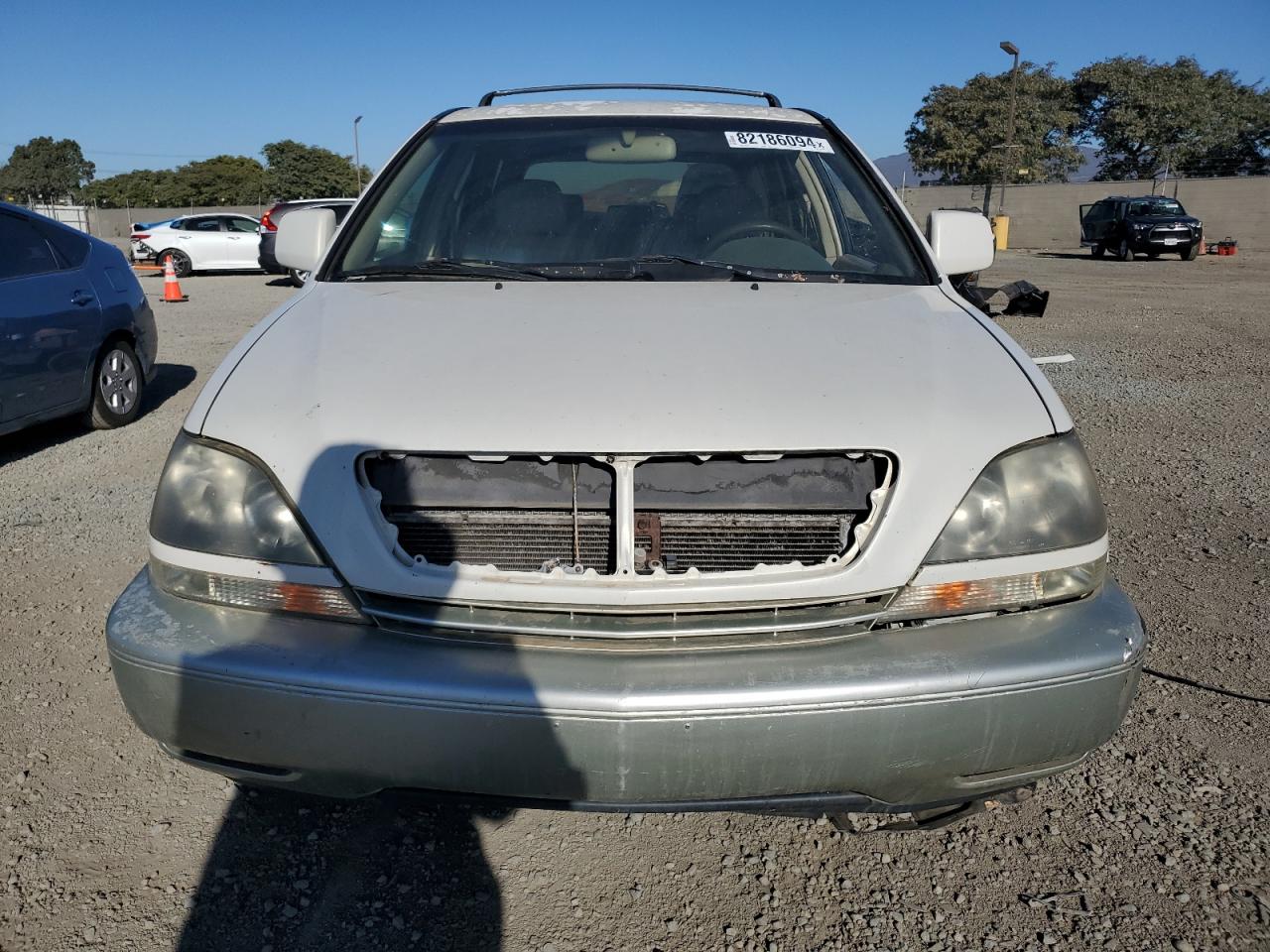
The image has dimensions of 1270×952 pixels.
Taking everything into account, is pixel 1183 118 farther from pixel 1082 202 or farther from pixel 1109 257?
pixel 1109 257

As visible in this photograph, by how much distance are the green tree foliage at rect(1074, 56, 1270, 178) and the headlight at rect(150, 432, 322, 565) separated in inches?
2033

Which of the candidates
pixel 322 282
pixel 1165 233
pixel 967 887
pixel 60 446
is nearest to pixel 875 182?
pixel 322 282

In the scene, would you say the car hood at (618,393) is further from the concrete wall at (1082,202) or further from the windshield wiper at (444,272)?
the concrete wall at (1082,202)

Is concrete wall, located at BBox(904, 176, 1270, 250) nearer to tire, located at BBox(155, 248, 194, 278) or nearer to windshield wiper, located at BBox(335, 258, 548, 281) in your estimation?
tire, located at BBox(155, 248, 194, 278)

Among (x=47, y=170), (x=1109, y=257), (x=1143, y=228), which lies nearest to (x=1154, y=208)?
(x=1143, y=228)

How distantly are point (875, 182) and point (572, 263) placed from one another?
103 centimetres

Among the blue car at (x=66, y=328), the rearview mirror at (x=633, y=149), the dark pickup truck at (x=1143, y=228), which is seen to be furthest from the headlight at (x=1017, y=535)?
the dark pickup truck at (x=1143, y=228)

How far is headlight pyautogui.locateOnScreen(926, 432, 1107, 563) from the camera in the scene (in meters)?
1.88

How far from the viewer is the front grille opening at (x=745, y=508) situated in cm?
187

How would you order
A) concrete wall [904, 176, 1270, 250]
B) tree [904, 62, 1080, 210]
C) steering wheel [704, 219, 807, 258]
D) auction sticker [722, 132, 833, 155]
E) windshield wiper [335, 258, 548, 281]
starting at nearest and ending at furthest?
windshield wiper [335, 258, 548, 281] → steering wheel [704, 219, 807, 258] → auction sticker [722, 132, 833, 155] → concrete wall [904, 176, 1270, 250] → tree [904, 62, 1080, 210]

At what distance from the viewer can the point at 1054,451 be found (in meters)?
1.97

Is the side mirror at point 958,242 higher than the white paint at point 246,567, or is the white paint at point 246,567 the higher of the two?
the side mirror at point 958,242

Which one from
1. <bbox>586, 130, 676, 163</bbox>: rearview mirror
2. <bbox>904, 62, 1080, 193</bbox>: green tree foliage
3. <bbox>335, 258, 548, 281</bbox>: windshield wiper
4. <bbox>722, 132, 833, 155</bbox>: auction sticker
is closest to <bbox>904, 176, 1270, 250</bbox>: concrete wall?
<bbox>904, 62, 1080, 193</bbox>: green tree foliage

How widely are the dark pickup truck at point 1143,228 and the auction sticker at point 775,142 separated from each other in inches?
965
